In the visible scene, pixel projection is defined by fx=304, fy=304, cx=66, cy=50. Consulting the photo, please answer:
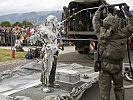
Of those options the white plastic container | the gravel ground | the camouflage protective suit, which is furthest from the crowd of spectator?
the camouflage protective suit

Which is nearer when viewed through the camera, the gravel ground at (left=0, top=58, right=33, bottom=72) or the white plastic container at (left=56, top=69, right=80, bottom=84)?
the white plastic container at (left=56, top=69, right=80, bottom=84)

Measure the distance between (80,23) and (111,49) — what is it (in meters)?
11.0

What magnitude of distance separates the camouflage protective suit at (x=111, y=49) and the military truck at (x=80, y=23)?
1013cm

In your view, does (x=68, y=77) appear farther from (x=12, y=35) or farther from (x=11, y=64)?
(x=12, y=35)

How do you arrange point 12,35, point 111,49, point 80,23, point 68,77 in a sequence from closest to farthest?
A: point 111,49 < point 68,77 < point 80,23 < point 12,35

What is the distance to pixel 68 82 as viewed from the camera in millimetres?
7953

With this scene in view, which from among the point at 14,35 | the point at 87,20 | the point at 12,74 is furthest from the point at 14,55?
the point at 12,74

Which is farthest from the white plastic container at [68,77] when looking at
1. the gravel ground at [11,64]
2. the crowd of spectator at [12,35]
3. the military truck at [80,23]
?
the crowd of spectator at [12,35]

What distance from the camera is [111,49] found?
569 cm

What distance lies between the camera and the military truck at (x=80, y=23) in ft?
53.0

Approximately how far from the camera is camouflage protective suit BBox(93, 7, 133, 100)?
5.69 metres

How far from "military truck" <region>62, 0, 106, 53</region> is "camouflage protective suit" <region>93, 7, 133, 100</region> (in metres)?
10.1

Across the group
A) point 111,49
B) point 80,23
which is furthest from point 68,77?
point 80,23

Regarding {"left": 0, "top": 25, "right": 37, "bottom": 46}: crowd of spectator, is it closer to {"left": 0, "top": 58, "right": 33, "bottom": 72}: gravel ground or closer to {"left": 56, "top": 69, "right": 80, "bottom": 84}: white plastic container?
→ {"left": 0, "top": 58, "right": 33, "bottom": 72}: gravel ground
